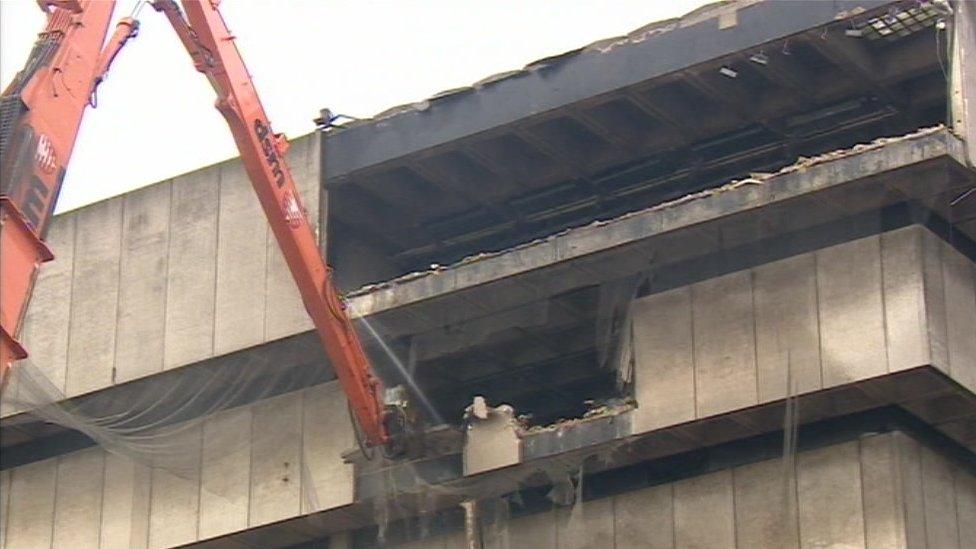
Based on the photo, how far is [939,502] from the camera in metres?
33.9

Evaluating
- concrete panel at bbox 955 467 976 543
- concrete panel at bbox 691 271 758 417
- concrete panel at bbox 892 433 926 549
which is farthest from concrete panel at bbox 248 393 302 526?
concrete panel at bbox 955 467 976 543

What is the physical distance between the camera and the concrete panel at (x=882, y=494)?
32.5 metres

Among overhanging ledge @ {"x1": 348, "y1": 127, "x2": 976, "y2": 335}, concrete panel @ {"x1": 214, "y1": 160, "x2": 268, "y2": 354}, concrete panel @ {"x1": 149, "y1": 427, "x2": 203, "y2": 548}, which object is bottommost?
concrete panel @ {"x1": 149, "y1": 427, "x2": 203, "y2": 548}

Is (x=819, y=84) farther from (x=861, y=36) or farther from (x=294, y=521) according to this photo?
(x=294, y=521)

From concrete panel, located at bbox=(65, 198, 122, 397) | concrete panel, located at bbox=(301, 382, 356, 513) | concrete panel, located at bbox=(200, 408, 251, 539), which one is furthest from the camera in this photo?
concrete panel, located at bbox=(65, 198, 122, 397)

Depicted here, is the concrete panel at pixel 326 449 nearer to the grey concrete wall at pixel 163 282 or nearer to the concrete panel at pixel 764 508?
the grey concrete wall at pixel 163 282

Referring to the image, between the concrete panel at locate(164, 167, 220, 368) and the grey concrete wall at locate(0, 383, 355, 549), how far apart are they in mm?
1416

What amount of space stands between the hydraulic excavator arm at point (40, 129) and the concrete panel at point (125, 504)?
10582 millimetres

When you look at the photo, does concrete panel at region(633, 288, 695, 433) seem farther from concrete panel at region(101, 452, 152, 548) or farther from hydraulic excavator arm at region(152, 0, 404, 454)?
concrete panel at region(101, 452, 152, 548)

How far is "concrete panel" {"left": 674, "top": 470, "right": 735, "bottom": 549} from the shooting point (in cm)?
3406

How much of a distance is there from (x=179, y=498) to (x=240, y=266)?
4253 millimetres

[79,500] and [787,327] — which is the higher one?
[787,327]

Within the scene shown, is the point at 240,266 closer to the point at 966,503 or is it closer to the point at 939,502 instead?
the point at 939,502

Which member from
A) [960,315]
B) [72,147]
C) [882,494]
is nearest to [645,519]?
[882,494]
